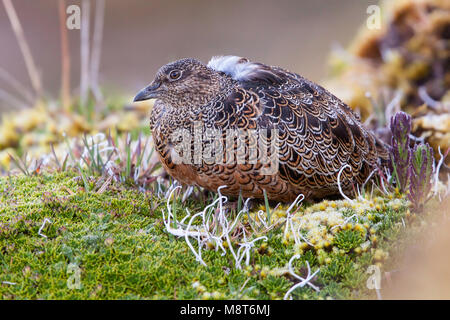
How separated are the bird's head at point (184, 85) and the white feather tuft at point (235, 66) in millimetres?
183

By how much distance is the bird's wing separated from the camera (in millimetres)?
3289

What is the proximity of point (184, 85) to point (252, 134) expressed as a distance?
65 cm

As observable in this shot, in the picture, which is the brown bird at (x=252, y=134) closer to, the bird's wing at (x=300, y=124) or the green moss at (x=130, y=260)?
the bird's wing at (x=300, y=124)

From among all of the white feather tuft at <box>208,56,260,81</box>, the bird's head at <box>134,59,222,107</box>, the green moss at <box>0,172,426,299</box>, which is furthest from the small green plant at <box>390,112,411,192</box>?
the bird's head at <box>134,59,222,107</box>

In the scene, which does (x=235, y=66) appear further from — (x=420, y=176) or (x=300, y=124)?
(x=420, y=176)

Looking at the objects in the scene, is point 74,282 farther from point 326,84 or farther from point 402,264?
point 326,84

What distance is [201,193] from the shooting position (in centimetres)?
360

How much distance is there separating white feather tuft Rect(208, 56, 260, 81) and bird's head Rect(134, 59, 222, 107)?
183 millimetres

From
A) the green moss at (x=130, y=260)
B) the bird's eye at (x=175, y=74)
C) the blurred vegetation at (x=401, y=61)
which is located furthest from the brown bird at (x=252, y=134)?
the blurred vegetation at (x=401, y=61)

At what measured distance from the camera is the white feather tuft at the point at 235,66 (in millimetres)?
3549

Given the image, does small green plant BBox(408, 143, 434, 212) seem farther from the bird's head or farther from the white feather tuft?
the bird's head

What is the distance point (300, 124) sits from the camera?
335 centimetres
